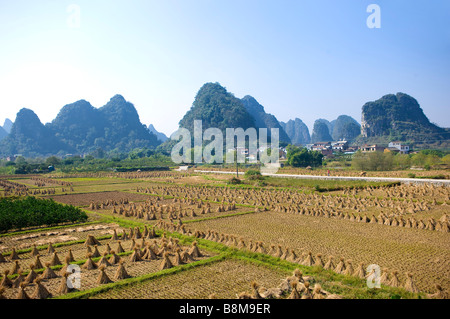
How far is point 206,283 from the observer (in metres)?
9.46

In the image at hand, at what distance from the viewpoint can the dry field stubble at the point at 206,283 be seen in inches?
343

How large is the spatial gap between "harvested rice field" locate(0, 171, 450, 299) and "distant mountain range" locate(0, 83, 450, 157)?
8577cm

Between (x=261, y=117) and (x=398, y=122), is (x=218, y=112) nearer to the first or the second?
(x=261, y=117)

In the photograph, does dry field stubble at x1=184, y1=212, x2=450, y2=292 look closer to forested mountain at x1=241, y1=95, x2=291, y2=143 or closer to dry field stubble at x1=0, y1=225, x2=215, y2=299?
dry field stubble at x1=0, y1=225, x2=215, y2=299

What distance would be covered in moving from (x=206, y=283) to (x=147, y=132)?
160 meters

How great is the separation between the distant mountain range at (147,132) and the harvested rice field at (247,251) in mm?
85766

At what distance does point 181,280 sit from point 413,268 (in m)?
7.09

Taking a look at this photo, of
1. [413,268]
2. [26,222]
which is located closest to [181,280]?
[413,268]

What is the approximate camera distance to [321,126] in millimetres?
188250

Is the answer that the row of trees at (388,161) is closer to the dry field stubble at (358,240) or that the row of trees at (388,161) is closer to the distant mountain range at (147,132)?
the dry field stubble at (358,240)

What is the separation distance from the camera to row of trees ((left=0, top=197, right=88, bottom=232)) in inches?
660

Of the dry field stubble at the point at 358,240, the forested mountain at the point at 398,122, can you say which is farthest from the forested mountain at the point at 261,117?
the dry field stubble at the point at 358,240
